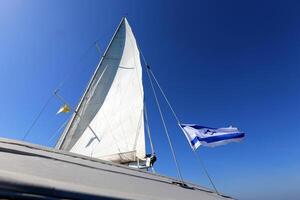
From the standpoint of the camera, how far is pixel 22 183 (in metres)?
1.40

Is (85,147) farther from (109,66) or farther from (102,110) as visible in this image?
(109,66)

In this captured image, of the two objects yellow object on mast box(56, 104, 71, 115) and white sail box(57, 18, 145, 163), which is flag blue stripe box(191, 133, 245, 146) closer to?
white sail box(57, 18, 145, 163)

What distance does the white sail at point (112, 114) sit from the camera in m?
10.8

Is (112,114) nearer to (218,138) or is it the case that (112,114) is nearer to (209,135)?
(209,135)

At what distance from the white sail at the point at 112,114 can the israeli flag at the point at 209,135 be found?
2409mm

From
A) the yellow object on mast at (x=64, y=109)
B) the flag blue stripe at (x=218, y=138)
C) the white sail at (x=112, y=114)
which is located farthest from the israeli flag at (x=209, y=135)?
the yellow object on mast at (x=64, y=109)

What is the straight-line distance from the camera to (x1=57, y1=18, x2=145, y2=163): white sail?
10820 millimetres

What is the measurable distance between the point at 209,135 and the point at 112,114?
4.87m

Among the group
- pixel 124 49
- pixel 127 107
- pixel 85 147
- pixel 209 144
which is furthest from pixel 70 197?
pixel 124 49

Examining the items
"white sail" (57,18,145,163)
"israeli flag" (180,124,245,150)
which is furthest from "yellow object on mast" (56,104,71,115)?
"israeli flag" (180,124,245,150)

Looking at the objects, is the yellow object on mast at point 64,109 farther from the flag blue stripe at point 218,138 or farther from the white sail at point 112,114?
the flag blue stripe at point 218,138

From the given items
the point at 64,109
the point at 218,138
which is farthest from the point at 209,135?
the point at 64,109

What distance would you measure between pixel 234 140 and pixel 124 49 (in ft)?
27.7

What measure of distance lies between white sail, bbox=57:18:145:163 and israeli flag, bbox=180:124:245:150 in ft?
7.90
